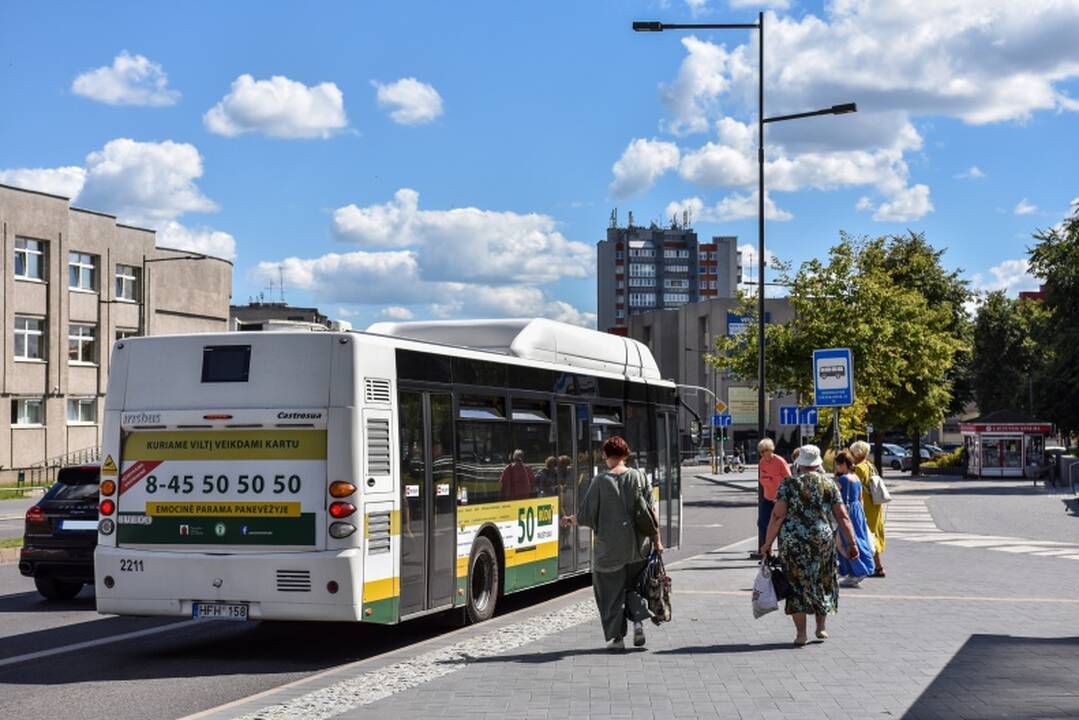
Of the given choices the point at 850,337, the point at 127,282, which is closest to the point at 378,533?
the point at 850,337

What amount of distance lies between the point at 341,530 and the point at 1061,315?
168 ft

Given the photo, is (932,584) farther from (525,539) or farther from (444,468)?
(444,468)

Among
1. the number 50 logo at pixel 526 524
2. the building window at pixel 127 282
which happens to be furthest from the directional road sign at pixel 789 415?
the building window at pixel 127 282

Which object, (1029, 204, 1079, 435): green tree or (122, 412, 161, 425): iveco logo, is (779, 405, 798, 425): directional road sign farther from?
(122, 412, 161, 425): iveco logo

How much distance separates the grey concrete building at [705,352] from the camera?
375 ft

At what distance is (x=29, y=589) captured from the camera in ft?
58.1

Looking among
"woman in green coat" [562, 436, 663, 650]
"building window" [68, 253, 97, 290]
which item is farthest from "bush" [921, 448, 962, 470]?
"woman in green coat" [562, 436, 663, 650]

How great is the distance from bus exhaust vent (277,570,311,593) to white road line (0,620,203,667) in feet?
7.31

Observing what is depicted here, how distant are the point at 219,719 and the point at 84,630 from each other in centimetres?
593

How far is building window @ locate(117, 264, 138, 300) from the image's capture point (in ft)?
209

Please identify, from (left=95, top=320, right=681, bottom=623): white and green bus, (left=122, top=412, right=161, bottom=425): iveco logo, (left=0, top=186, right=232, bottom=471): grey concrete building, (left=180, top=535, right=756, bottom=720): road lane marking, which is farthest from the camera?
(left=0, top=186, right=232, bottom=471): grey concrete building

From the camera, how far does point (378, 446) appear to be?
1150cm

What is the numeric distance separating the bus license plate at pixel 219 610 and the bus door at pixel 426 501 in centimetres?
128

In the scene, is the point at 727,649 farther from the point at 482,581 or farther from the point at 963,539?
the point at 963,539
